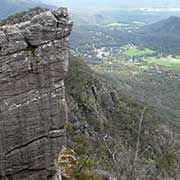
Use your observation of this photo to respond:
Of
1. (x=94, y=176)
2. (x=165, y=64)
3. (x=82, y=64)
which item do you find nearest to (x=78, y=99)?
(x=82, y=64)

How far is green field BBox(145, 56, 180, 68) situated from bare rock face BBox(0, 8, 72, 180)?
156424mm

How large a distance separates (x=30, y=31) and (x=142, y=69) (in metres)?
149

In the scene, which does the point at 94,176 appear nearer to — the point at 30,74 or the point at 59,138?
the point at 59,138

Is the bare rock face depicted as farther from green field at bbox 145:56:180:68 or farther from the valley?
green field at bbox 145:56:180:68

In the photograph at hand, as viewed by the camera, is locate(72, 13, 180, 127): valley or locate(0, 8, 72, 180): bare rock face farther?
locate(72, 13, 180, 127): valley

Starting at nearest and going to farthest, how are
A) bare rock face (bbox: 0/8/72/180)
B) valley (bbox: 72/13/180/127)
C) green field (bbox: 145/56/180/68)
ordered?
bare rock face (bbox: 0/8/72/180) < valley (bbox: 72/13/180/127) < green field (bbox: 145/56/180/68)

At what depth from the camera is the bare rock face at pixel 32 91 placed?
13180 mm

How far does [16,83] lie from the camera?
1334cm

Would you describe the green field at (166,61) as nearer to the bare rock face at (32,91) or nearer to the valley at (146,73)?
the valley at (146,73)

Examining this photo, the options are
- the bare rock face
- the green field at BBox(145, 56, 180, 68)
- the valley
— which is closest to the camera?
the bare rock face

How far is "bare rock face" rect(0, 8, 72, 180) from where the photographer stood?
43.2ft

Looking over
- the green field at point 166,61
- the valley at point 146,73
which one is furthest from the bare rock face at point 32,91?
the green field at point 166,61

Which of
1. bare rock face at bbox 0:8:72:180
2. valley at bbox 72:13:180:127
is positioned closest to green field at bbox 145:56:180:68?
valley at bbox 72:13:180:127

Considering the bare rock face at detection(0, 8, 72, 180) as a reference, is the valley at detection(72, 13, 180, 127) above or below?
below
